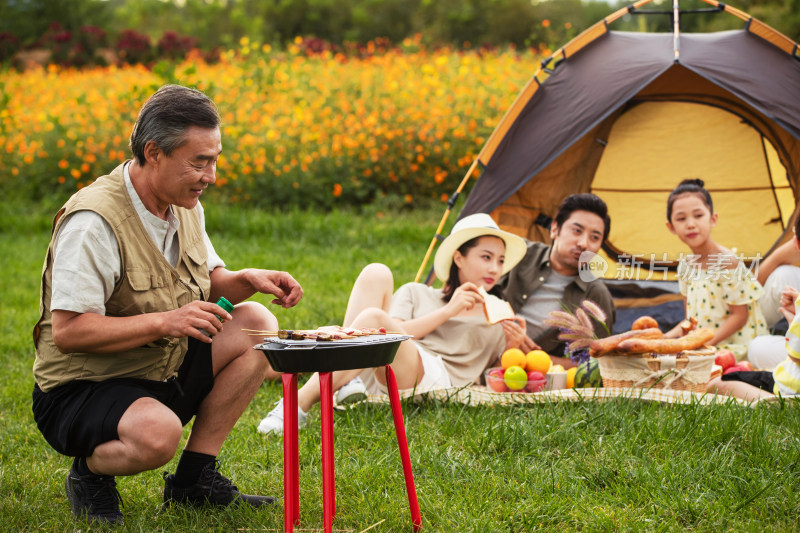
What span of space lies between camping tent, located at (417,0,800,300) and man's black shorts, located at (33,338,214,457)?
201cm

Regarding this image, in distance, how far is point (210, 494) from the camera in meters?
2.34

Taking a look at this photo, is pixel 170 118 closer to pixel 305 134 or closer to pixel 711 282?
pixel 711 282

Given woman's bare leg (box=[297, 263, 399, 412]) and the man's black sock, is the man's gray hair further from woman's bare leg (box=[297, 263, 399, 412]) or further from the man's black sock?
woman's bare leg (box=[297, 263, 399, 412])

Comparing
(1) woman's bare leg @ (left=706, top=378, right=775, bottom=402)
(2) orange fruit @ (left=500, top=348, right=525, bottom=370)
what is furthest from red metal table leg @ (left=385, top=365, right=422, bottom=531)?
(1) woman's bare leg @ (left=706, top=378, right=775, bottom=402)

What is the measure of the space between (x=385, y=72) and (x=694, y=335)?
21.3 ft

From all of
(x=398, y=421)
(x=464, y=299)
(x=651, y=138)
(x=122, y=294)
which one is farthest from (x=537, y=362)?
(x=651, y=138)

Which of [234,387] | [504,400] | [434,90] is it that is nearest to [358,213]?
[434,90]

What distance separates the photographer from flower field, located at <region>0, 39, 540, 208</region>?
22.9 feet

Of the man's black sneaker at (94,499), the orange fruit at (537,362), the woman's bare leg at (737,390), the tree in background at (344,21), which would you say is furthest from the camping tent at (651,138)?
the tree in background at (344,21)

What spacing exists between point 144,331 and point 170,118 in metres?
0.54

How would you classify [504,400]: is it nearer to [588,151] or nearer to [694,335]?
[694,335]

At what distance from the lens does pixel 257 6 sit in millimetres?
17422

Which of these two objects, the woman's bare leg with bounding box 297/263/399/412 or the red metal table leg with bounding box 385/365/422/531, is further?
the woman's bare leg with bounding box 297/263/399/412

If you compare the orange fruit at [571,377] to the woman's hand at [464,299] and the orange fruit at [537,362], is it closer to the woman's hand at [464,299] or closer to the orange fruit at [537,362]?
the orange fruit at [537,362]
